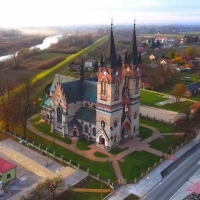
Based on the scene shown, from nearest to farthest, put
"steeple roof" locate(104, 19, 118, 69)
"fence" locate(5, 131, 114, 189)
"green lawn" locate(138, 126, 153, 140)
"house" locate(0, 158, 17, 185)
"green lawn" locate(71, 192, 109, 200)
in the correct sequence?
"green lawn" locate(71, 192, 109, 200) < "house" locate(0, 158, 17, 185) < "fence" locate(5, 131, 114, 189) < "steeple roof" locate(104, 19, 118, 69) < "green lawn" locate(138, 126, 153, 140)

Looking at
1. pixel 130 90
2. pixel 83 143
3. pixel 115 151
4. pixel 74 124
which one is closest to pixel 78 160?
pixel 83 143

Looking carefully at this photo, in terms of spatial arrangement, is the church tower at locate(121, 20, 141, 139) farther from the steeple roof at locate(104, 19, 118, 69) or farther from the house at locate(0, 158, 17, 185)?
the house at locate(0, 158, 17, 185)

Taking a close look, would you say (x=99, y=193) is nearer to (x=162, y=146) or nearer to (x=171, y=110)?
(x=162, y=146)

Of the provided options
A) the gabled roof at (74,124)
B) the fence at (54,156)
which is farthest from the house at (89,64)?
the fence at (54,156)

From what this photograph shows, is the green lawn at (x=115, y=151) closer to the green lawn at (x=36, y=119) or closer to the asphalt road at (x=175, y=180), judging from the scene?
the asphalt road at (x=175, y=180)

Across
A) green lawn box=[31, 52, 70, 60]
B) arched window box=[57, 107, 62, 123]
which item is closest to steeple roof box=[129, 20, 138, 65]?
arched window box=[57, 107, 62, 123]

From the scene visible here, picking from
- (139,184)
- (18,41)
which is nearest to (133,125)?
(139,184)
